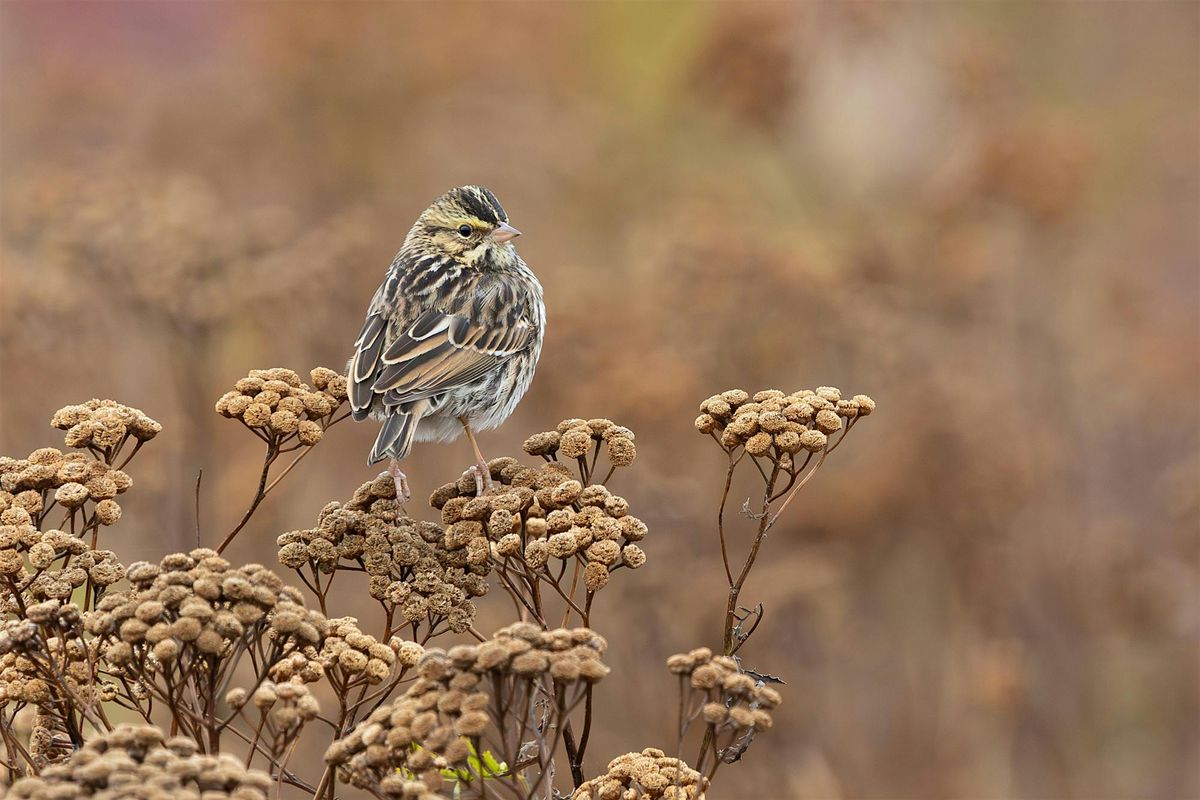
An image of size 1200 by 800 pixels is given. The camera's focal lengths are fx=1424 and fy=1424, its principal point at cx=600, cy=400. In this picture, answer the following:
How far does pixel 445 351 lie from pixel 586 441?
2.25 meters

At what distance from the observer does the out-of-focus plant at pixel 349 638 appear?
294cm

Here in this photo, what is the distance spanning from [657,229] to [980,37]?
2.81 meters

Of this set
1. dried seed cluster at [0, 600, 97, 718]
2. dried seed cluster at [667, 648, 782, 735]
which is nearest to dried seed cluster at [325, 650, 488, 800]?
dried seed cluster at [667, 648, 782, 735]

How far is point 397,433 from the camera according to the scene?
5.78 metres

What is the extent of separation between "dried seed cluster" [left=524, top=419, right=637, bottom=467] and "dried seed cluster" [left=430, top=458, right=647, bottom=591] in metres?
0.09

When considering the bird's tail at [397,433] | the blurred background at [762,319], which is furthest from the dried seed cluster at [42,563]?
the blurred background at [762,319]

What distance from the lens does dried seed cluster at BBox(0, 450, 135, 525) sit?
3.82m

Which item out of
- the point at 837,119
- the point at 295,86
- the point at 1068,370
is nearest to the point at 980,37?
the point at 837,119

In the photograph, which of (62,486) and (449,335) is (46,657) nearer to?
(62,486)

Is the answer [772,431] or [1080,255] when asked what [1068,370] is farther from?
[772,431]

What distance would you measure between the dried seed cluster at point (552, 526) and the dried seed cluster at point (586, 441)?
85 mm

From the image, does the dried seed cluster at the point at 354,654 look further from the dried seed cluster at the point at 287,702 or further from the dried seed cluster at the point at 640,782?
the dried seed cluster at the point at 640,782

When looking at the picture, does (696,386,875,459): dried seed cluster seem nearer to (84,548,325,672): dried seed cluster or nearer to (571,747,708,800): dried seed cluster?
(571,747,708,800): dried seed cluster

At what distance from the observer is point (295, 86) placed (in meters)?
11.1
